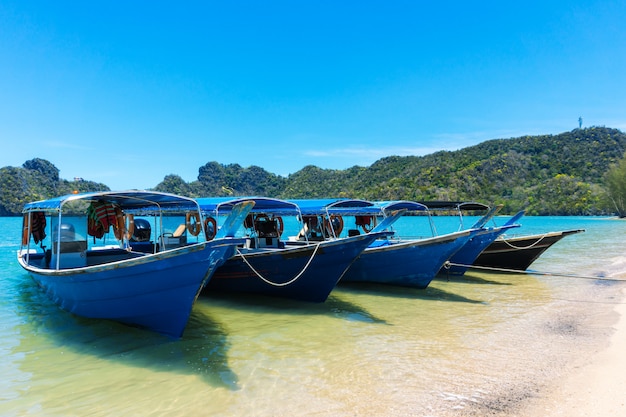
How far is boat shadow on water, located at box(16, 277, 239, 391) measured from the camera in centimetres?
660

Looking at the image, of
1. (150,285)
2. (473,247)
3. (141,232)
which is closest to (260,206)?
(141,232)

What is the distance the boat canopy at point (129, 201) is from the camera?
8305 mm

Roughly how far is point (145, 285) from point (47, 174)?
118 m

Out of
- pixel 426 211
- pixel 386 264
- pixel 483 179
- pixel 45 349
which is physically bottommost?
pixel 45 349

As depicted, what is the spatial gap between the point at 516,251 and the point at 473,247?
2768mm

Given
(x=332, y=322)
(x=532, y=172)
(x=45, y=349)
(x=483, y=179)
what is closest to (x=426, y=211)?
(x=332, y=322)

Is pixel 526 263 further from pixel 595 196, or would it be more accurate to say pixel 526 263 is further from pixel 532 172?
pixel 532 172

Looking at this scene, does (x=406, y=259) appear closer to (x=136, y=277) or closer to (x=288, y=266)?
(x=288, y=266)

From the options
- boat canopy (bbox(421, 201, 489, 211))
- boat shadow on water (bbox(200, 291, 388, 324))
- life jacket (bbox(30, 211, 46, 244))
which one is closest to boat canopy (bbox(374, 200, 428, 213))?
boat canopy (bbox(421, 201, 489, 211))

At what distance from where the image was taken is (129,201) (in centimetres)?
1121

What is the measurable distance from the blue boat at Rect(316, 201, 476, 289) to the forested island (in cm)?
6751

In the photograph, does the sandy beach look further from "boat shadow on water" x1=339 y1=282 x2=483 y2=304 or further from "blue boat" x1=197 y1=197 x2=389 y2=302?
"boat shadow on water" x1=339 y1=282 x2=483 y2=304

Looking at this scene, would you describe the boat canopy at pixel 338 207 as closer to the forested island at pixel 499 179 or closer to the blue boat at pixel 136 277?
the blue boat at pixel 136 277

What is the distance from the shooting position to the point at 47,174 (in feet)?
346
